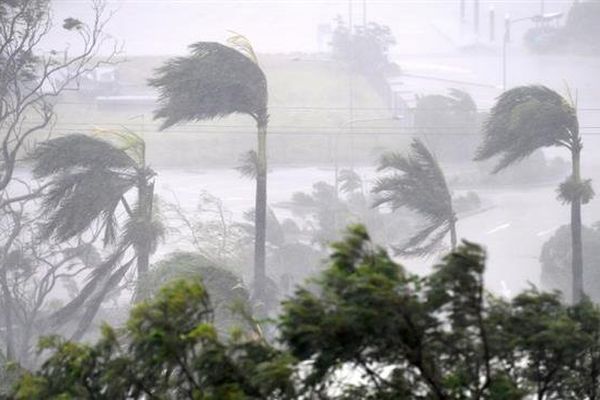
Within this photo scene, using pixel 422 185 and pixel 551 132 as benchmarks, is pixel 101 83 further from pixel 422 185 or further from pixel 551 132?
pixel 551 132

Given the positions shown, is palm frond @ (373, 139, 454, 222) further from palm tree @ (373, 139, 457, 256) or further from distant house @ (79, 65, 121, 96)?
distant house @ (79, 65, 121, 96)

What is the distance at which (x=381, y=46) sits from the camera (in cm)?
4338

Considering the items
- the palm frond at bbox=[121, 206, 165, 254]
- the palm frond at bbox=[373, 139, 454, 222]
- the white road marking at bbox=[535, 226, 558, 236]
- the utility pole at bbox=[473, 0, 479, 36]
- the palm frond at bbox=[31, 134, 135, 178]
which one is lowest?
the white road marking at bbox=[535, 226, 558, 236]

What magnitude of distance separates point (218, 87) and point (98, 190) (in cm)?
189

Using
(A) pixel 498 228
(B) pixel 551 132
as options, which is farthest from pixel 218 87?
(A) pixel 498 228

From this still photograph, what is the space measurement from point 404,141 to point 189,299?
25.5 metres

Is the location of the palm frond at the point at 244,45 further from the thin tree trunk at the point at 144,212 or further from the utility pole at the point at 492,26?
the utility pole at the point at 492,26

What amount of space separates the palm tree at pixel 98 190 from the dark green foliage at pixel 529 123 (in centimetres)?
436

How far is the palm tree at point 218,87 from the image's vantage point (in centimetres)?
1645

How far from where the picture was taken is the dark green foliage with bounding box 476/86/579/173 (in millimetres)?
16203

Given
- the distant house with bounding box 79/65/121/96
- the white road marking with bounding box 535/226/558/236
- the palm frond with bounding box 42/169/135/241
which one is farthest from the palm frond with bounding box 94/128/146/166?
the distant house with bounding box 79/65/121/96

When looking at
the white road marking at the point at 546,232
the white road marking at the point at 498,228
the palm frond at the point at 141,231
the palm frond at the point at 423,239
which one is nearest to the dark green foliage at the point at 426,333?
the palm frond at the point at 141,231

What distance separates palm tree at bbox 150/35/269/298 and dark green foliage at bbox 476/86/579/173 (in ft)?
9.64

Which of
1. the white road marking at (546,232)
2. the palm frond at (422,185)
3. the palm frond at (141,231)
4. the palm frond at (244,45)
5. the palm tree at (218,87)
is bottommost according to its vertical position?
the white road marking at (546,232)
